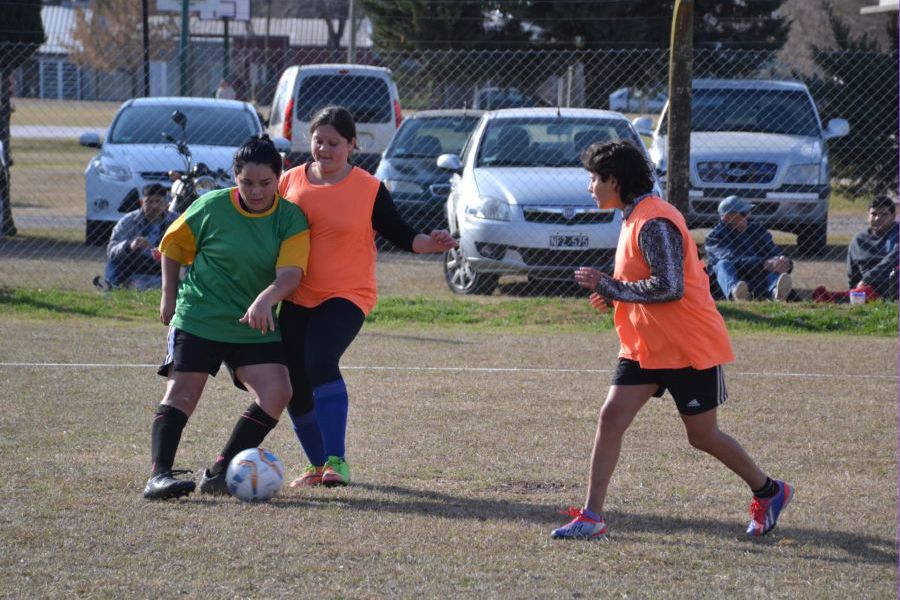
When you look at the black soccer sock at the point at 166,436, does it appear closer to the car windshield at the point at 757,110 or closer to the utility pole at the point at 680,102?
the utility pole at the point at 680,102

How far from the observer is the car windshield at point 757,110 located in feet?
54.7

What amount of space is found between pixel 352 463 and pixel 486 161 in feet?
24.2

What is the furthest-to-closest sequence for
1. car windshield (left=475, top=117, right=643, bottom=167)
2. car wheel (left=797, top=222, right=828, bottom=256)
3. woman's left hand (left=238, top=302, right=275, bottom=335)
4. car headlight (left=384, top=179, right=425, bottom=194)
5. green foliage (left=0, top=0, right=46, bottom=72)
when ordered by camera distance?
1. green foliage (left=0, top=0, right=46, bottom=72)
2. car headlight (left=384, top=179, right=425, bottom=194)
3. car wheel (left=797, top=222, right=828, bottom=256)
4. car windshield (left=475, top=117, right=643, bottom=167)
5. woman's left hand (left=238, top=302, right=275, bottom=335)

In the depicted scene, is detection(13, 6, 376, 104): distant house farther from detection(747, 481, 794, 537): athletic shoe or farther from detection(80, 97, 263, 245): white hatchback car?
detection(747, 481, 794, 537): athletic shoe

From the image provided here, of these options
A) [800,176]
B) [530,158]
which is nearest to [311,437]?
[530,158]

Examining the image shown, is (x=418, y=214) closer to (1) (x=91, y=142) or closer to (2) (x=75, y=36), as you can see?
(1) (x=91, y=142)

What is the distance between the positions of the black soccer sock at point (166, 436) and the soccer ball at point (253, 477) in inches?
11.1

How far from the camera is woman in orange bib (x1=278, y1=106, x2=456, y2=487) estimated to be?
6.05m

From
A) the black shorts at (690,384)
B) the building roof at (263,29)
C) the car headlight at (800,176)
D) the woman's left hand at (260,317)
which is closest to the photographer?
the black shorts at (690,384)

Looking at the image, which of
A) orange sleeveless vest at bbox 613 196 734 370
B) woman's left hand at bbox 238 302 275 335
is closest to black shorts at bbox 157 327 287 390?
woman's left hand at bbox 238 302 275 335

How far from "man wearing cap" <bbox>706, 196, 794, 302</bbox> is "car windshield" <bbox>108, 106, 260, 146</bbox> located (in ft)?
21.0

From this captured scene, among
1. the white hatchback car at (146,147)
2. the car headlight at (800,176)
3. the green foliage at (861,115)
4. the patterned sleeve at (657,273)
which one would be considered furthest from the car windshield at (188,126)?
the patterned sleeve at (657,273)

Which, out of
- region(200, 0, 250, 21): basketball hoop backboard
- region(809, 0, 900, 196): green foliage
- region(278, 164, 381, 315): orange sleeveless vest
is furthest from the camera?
region(200, 0, 250, 21): basketball hoop backboard

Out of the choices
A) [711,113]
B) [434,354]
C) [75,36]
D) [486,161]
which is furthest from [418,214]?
[75,36]
